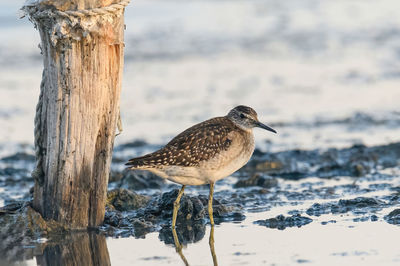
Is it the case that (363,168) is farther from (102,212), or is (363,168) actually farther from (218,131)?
(102,212)

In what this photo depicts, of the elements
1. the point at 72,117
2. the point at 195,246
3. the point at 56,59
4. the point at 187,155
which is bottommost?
the point at 195,246

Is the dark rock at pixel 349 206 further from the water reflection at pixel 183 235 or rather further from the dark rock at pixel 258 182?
the dark rock at pixel 258 182

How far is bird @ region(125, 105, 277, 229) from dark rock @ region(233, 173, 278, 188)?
130 centimetres

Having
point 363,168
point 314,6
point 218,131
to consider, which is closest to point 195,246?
point 218,131

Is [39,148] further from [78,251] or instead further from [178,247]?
[178,247]

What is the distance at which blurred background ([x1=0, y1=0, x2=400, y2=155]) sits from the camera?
41.5ft

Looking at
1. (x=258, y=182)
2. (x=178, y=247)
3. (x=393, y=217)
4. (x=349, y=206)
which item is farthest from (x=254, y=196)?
(x=178, y=247)

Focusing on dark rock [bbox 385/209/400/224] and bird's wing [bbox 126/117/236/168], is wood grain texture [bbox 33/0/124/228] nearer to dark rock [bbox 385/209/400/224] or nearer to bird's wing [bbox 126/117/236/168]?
bird's wing [bbox 126/117/236/168]

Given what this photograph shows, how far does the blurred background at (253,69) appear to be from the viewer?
12656mm

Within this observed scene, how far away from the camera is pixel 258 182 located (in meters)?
9.66

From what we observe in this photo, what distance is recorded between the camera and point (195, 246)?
7.14 metres

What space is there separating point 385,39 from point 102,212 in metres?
11.6

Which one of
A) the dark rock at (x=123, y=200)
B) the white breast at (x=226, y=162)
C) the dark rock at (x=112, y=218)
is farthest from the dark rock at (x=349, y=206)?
the dark rock at (x=112, y=218)

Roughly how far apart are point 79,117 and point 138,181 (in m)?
2.84
